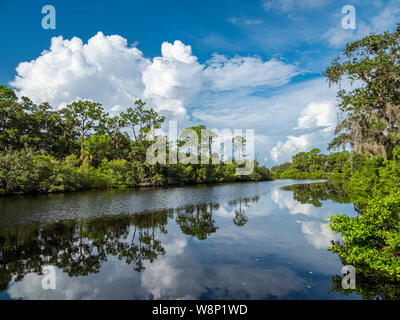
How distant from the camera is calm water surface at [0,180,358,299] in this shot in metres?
5.33

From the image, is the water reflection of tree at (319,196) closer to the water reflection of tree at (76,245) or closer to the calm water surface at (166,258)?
the calm water surface at (166,258)

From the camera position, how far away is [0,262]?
682cm

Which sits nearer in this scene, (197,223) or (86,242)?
(86,242)

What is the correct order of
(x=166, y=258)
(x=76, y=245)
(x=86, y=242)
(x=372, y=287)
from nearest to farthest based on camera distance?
(x=372, y=287) → (x=166, y=258) → (x=76, y=245) → (x=86, y=242)

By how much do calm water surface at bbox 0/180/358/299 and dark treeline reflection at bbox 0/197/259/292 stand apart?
0.10 feet

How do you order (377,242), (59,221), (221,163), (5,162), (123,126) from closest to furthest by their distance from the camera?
(377,242) < (59,221) < (5,162) < (123,126) < (221,163)

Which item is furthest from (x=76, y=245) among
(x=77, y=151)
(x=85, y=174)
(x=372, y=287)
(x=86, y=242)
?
(x=77, y=151)

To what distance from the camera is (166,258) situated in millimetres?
7352

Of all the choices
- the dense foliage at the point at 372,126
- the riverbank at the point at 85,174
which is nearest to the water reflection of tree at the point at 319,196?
the dense foliage at the point at 372,126

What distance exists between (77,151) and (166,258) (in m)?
40.4

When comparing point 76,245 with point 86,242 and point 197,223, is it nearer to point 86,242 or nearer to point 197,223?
point 86,242
